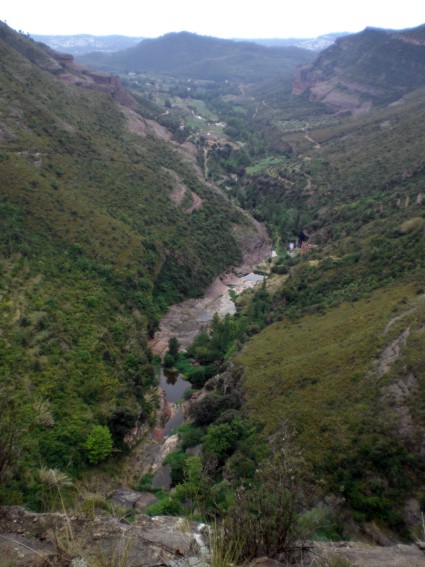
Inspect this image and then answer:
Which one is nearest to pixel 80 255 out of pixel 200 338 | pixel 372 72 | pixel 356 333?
pixel 200 338

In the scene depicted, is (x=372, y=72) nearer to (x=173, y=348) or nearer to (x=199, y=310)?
(x=199, y=310)

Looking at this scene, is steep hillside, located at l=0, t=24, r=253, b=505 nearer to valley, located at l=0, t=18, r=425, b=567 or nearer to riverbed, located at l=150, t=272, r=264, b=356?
valley, located at l=0, t=18, r=425, b=567

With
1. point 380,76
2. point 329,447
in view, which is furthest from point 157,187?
point 380,76

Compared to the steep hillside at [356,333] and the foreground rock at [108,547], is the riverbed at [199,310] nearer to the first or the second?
the steep hillside at [356,333]

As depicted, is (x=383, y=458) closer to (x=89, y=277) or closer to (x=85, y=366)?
(x=85, y=366)

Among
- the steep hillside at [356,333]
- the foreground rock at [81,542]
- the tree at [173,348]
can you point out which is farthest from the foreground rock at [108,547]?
the tree at [173,348]

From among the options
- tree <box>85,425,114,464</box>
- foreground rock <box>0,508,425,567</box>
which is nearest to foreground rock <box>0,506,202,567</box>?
foreground rock <box>0,508,425,567</box>

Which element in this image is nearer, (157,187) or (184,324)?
(184,324)
